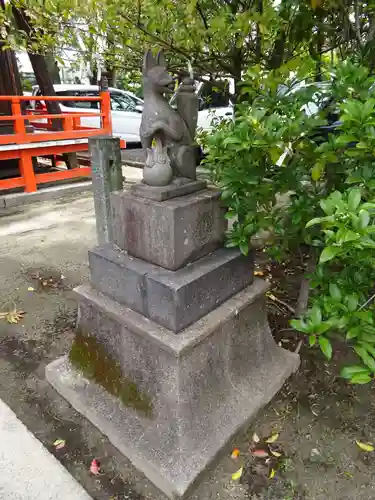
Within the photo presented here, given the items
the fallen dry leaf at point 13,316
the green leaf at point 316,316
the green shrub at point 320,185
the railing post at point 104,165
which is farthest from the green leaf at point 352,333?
Answer: the fallen dry leaf at point 13,316

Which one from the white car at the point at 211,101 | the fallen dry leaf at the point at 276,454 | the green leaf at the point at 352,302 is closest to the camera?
the green leaf at the point at 352,302

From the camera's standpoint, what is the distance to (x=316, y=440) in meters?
2.16

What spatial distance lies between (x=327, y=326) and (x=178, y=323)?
82 centimetres

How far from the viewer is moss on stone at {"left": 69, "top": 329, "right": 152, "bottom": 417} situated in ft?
7.09

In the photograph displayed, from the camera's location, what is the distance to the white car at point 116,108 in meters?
11.0

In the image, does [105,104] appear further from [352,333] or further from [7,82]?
[352,333]

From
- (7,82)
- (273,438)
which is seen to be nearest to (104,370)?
(273,438)

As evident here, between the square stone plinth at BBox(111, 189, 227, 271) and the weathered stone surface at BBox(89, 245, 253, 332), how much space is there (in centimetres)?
6

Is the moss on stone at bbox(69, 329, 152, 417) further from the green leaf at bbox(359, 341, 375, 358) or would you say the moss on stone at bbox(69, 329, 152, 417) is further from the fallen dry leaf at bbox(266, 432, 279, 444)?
the green leaf at bbox(359, 341, 375, 358)

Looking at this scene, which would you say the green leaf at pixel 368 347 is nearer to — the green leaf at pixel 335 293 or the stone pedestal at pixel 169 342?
the green leaf at pixel 335 293

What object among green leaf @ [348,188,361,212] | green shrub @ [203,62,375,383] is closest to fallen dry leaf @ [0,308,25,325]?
green shrub @ [203,62,375,383]

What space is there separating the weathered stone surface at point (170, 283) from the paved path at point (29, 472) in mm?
871

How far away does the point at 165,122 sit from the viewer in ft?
6.68

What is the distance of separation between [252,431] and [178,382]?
63 centimetres
